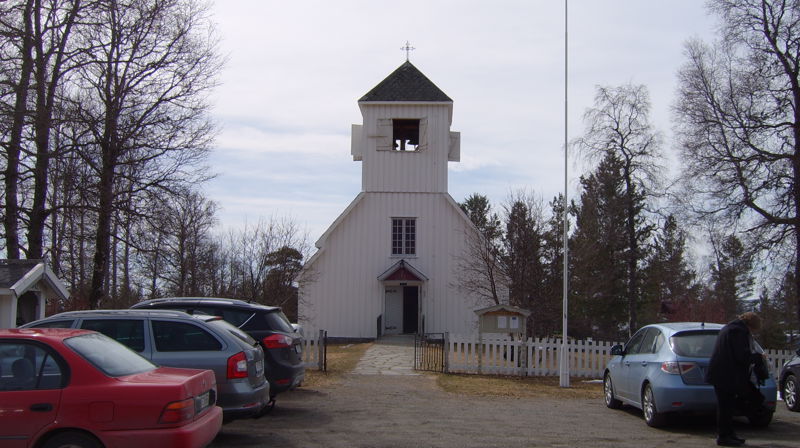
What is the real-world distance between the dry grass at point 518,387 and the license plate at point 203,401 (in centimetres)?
842

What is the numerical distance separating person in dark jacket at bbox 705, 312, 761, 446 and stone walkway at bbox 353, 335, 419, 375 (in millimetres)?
10083

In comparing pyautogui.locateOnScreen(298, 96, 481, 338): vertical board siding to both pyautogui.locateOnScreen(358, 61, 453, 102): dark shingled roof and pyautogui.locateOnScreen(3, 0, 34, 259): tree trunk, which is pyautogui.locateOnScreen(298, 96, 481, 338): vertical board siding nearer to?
pyautogui.locateOnScreen(358, 61, 453, 102): dark shingled roof

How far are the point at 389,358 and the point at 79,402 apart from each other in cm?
1669

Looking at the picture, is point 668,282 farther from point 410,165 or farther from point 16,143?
point 16,143

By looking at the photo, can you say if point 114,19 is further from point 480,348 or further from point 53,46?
point 480,348

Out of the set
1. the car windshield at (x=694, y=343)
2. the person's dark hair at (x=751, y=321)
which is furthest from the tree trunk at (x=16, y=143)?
the person's dark hair at (x=751, y=321)

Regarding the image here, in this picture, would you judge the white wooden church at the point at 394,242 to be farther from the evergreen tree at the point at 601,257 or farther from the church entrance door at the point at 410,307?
the evergreen tree at the point at 601,257

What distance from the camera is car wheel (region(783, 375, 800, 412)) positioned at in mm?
13328

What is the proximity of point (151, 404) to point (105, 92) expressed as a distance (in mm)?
17851

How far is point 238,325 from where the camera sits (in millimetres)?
11977

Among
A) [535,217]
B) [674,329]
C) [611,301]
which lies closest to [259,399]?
[674,329]

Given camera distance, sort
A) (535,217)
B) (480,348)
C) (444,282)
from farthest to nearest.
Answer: (444,282) → (535,217) → (480,348)

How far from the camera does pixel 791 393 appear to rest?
13.5 metres

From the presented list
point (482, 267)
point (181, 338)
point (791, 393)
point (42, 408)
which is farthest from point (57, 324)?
point (482, 267)
